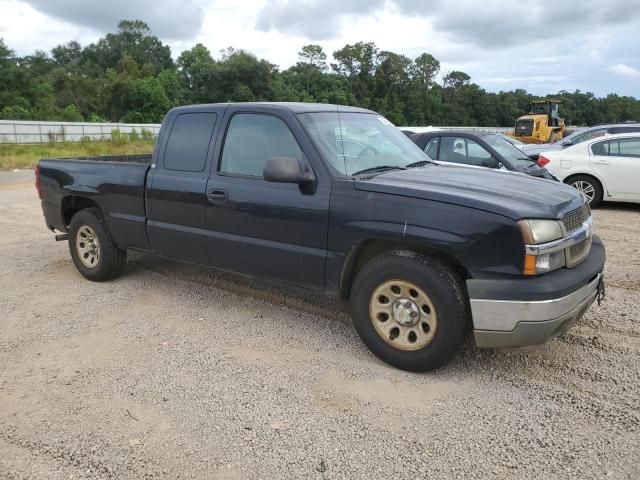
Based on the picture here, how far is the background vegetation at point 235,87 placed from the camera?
58.0 metres

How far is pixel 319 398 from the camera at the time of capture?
3439 millimetres

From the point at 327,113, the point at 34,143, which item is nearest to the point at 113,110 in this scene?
the point at 34,143

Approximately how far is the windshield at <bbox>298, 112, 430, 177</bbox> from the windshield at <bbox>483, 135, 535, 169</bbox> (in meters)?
4.44

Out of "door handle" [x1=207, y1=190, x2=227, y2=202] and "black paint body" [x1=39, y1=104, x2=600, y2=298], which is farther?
"door handle" [x1=207, y1=190, x2=227, y2=202]

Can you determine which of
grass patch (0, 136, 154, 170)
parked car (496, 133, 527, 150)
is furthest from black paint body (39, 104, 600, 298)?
grass patch (0, 136, 154, 170)

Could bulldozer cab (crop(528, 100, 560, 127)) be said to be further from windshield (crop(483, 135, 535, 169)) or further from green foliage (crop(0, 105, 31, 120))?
green foliage (crop(0, 105, 31, 120))

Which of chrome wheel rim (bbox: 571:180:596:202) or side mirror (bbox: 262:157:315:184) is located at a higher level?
side mirror (bbox: 262:157:315:184)

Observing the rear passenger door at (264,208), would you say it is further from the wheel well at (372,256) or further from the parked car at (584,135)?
the parked car at (584,135)

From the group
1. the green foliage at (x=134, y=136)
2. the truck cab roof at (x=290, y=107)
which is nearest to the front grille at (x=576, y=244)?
the truck cab roof at (x=290, y=107)

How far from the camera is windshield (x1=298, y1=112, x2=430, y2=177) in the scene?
13.6 feet

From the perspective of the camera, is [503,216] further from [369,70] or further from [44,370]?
[369,70]

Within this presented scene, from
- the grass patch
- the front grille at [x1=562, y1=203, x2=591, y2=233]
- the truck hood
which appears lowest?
the grass patch

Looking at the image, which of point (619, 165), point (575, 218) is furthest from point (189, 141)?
point (619, 165)

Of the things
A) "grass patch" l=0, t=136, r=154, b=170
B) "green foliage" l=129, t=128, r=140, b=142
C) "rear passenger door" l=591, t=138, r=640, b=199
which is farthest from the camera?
"green foliage" l=129, t=128, r=140, b=142
